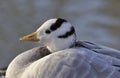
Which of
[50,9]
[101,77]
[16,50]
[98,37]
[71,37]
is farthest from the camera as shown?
[50,9]

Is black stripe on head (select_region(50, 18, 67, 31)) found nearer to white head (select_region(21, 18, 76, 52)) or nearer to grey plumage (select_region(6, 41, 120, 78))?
white head (select_region(21, 18, 76, 52))

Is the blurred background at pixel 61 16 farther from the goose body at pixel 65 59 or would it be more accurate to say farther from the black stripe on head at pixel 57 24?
the black stripe on head at pixel 57 24

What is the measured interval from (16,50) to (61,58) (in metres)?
1.40

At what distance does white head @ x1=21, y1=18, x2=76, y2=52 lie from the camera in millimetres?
2533

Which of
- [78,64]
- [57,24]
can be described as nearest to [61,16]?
[57,24]

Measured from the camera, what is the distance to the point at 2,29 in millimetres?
4156

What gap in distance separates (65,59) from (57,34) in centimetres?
14

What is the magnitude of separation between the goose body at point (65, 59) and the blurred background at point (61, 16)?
1.21 m

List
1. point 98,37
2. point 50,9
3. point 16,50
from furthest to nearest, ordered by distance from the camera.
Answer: point 50,9 < point 98,37 < point 16,50

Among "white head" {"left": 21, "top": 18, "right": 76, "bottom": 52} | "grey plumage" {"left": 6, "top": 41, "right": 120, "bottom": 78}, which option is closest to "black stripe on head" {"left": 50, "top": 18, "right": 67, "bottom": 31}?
"white head" {"left": 21, "top": 18, "right": 76, "bottom": 52}

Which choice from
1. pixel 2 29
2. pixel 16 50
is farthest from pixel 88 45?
pixel 2 29

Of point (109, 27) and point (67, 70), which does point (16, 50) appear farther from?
point (67, 70)

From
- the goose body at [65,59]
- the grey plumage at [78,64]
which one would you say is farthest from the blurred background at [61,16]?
the grey plumage at [78,64]

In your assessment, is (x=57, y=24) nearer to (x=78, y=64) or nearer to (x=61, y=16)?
(x=78, y=64)
